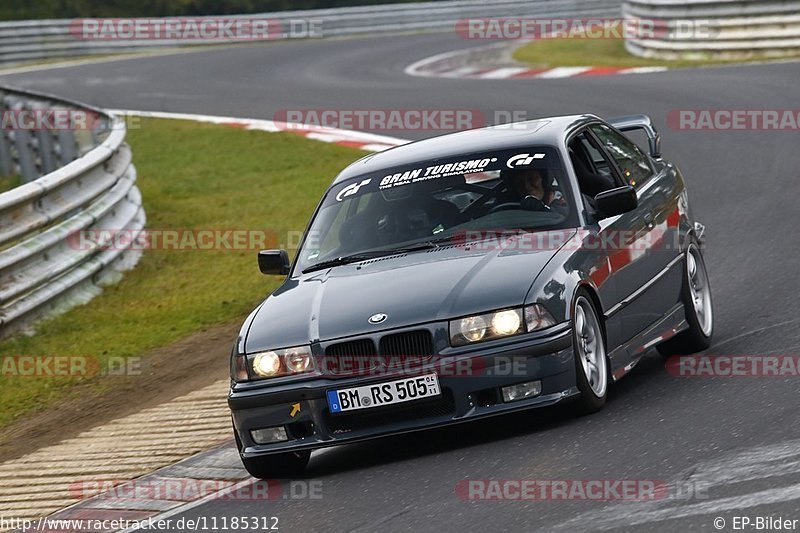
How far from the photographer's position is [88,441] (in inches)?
336

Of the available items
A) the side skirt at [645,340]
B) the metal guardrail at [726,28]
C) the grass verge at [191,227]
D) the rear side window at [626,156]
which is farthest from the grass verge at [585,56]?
the side skirt at [645,340]

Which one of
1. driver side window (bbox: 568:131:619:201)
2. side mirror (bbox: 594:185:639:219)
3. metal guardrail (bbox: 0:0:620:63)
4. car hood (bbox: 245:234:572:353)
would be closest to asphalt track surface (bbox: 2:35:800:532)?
car hood (bbox: 245:234:572:353)

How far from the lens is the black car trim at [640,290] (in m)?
7.44

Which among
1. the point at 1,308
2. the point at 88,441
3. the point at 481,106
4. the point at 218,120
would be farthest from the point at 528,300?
the point at 218,120

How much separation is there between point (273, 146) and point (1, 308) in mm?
9042

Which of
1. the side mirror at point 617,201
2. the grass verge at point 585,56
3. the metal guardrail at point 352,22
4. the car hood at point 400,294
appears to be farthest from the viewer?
the metal guardrail at point 352,22

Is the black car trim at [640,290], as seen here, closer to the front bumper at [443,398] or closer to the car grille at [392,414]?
the front bumper at [443,398]

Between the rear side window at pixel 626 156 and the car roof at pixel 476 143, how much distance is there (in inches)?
5.4

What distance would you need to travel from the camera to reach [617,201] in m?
7.61

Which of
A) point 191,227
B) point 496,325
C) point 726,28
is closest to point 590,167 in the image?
point 496,325

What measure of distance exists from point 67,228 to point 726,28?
50.5ft

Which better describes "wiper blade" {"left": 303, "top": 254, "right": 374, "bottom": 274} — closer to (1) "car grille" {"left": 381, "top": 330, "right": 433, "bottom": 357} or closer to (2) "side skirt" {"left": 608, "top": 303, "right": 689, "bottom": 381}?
(1) "car grille" {"left": 381, "top": 330, "right": 433, "bottom": 357}

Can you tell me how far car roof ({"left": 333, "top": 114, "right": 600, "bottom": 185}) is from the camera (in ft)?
26.6

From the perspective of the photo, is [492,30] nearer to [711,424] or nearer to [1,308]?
[1,308]
